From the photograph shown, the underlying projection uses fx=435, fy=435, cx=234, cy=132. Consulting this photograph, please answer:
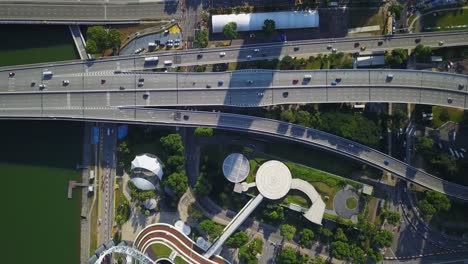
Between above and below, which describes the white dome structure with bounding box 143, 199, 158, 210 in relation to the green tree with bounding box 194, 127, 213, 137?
below

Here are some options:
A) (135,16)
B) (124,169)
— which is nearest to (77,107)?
(124,169)

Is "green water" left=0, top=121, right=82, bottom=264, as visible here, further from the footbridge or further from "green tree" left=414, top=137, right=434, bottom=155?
"green tree" left=414, top=137, right=434, bottom=155

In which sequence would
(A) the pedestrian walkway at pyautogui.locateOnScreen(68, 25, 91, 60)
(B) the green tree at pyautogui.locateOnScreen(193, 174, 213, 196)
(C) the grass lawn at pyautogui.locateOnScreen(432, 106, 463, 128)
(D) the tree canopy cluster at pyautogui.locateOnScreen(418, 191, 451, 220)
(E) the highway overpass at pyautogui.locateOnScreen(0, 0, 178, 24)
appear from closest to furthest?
(D) the tree canopy cluster at pyautogui.locateOnScreen(418, 191, 451, 220)
(B) the green tree at pyautogui.locateOnScreen(193, 174, 213, 196)
(C) the grass lawn at pyautogui.locateOnScreen(432, 106, 463, 128)
(E) the highway overpass at pyautogui.locateOnScreen(0, 0, 178, 24)
(A) the pedestrian walkway at pyautogui.locateOnScreen(68, 25, 91, 60)

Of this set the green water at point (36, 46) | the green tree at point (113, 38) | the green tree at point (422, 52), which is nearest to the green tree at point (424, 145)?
the green tree at point (422, 52)

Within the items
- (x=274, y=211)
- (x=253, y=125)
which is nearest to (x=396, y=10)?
(x=253, y=125)

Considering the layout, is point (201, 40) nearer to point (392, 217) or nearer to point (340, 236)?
point (340, 236)

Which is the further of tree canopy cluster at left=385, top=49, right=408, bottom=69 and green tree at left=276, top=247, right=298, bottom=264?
green tree at left=276, top=247, right=298, bottom=264

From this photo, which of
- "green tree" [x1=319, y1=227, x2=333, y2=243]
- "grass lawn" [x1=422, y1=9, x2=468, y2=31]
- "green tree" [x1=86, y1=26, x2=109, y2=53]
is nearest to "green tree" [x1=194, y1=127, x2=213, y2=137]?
"green tree" [x1=86, y1=26, x2=109, y2=53]
